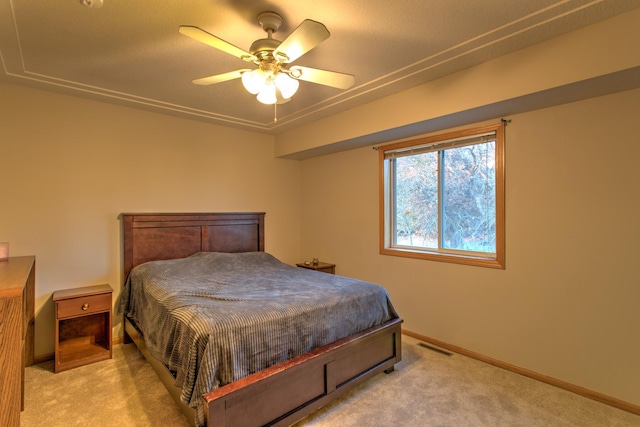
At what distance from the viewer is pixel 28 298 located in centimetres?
254

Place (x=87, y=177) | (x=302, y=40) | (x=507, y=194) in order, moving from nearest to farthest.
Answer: (x=302, y=40) < (x=507, y=194) < (x=87, y=177)

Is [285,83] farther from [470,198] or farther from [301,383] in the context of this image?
[470,198]

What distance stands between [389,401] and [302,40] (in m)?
2.33

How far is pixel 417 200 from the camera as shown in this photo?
346cm

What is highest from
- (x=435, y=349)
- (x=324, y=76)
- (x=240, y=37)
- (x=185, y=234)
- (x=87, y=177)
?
(x=240, y=37)

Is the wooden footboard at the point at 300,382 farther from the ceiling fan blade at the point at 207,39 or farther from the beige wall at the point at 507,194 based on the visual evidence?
the ceiling fan blade at the point at 207,39

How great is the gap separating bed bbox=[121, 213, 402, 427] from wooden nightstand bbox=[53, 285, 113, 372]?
0.76 ft

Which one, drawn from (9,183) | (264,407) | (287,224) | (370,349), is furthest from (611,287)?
(9,183)

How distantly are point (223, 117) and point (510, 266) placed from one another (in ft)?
10.9

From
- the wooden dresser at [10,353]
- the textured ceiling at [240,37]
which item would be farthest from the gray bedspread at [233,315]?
the textured ceiling at [240,37]

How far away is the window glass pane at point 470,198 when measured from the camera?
2.84 metres

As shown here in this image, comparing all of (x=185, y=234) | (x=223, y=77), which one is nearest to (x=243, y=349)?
(x=223, y=77)

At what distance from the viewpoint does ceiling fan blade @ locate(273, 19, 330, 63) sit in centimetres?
151

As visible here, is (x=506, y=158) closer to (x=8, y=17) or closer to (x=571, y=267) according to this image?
(x=571, y=267)
